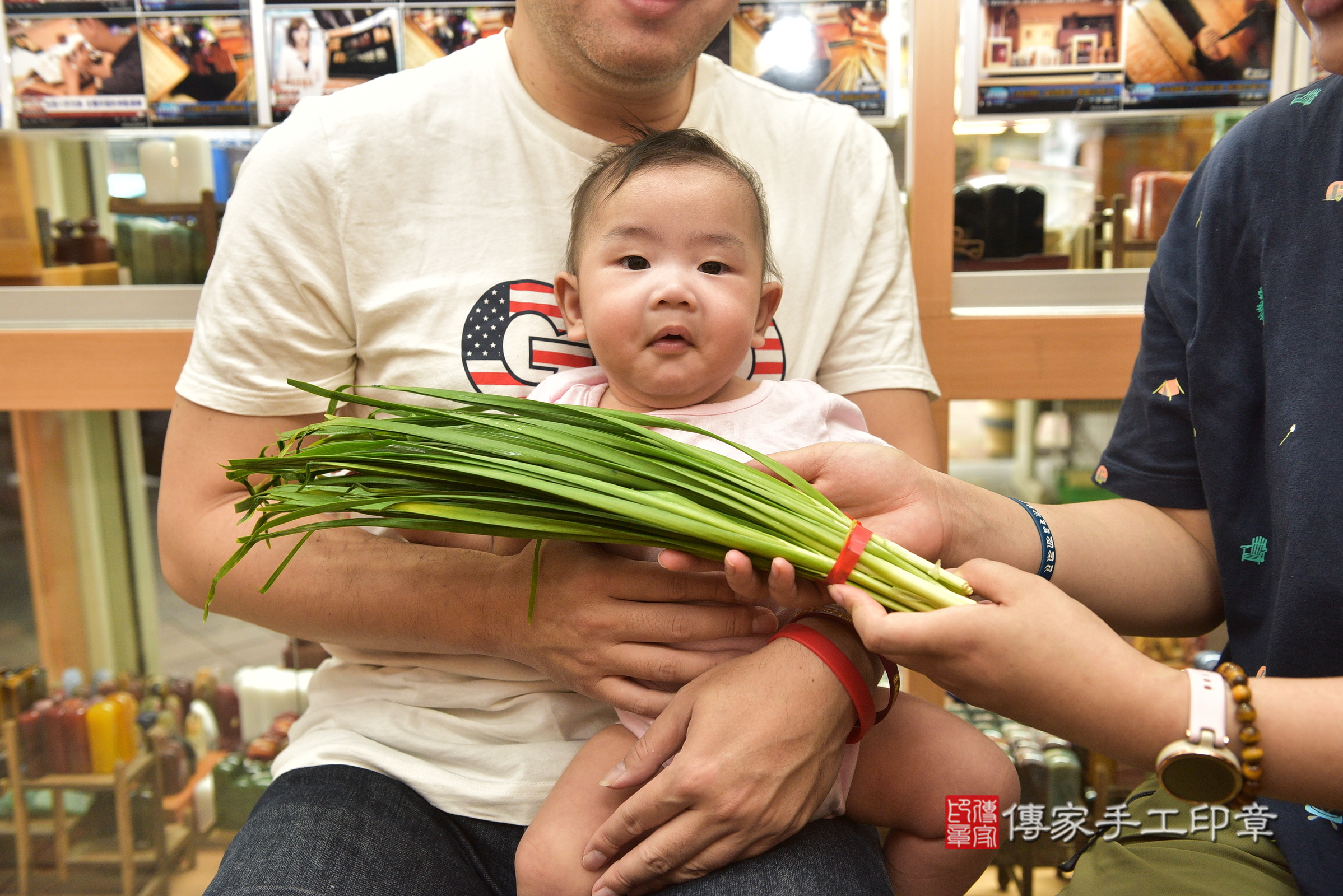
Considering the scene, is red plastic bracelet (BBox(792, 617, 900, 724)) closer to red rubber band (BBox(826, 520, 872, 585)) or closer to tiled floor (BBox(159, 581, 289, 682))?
red rubber band (BBox(826, 520, 872, 585))

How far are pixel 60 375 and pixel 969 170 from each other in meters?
1.94

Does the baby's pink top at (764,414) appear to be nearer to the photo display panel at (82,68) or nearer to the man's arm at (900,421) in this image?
the man's arm at (900,421)

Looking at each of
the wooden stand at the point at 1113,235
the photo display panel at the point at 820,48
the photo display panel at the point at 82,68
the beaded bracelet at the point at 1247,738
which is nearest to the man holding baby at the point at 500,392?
the beaded bracelet at the point at 1247,738

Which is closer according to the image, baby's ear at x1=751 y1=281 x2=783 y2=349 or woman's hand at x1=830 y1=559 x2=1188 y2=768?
woman's hand at x1=830 y1=559 x2=1188 y2=768

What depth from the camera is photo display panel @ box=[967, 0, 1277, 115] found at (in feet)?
6.07

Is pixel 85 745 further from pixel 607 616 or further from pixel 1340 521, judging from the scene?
pixel 1340 521

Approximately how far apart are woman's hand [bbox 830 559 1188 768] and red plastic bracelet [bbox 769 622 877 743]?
13 cm

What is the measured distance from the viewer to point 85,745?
2.20 meters

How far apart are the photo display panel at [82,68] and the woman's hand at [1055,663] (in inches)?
77.0

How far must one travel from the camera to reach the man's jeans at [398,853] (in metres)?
0.97

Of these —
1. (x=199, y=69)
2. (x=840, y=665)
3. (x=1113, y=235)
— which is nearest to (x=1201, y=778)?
(x=840, y=665)

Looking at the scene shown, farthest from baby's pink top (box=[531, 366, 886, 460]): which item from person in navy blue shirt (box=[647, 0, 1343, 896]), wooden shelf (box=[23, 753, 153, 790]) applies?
wooden shelf (box=[23, 753, 153, 790])

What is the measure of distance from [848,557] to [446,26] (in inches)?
61.9

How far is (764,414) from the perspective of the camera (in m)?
1.17
